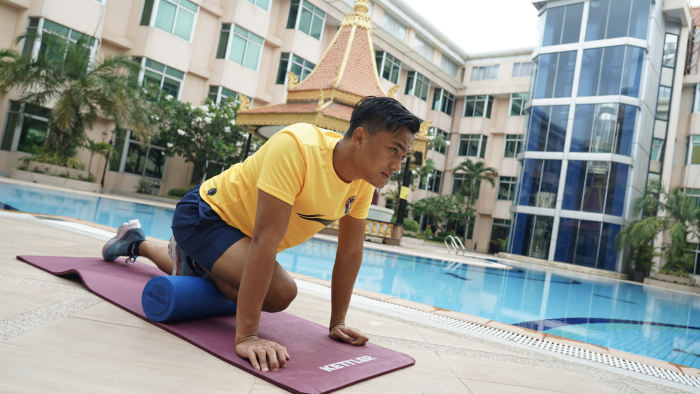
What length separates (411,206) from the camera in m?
29.0

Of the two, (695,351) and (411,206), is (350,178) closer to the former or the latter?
(695,351)

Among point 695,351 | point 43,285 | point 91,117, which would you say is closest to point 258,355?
point 43,285

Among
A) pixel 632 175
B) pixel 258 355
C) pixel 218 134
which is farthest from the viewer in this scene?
pixel 632 175

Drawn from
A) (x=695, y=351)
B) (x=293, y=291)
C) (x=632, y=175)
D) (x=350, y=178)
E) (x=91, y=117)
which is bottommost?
(x=695, y=351)

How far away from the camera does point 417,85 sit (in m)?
31.1

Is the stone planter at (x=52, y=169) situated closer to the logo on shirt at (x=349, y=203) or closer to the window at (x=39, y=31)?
the window at (x=39, y=31)

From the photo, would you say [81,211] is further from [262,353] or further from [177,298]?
[262,353]

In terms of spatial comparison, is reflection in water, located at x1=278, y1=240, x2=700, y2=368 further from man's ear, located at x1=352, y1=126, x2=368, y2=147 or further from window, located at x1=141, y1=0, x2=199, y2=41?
window, located at x1=141, y1=0, x2=199, y2=41

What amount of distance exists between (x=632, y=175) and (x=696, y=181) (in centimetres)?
552

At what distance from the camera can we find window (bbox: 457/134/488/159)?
32906mm

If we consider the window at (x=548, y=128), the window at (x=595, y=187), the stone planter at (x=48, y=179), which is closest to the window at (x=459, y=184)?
the window at (x=548, y=128)

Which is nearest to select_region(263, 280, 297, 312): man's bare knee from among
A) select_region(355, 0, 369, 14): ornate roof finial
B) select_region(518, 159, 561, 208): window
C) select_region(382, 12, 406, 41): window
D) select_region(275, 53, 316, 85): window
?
select_region(355, 0, 369, 14): ornate roof finial

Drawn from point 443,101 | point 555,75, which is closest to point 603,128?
point 555,75

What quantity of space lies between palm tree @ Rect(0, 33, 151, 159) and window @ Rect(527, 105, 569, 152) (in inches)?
691
